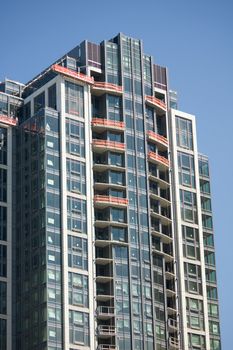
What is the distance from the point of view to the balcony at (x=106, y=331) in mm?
173650

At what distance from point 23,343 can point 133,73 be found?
182ft

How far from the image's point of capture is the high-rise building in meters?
174

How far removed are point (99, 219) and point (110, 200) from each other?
4007 mm

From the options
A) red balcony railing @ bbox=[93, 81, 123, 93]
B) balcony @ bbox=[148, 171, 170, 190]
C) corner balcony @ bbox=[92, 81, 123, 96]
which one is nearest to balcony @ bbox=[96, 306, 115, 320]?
balcony @ bbox=[148, 171, 170, 190]

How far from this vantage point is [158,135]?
647ft

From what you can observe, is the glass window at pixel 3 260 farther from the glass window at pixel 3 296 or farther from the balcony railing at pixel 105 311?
the balcony railing at pixel 105 311

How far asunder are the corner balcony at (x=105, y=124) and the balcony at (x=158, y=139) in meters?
6.82

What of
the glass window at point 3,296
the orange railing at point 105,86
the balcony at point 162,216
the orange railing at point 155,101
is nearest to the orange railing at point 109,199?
the balcony at point 162,216

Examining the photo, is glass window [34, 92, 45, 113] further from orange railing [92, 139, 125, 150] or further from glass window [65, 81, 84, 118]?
orange railing [92, 139, 125, 150]

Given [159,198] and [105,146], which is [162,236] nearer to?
[159,198]

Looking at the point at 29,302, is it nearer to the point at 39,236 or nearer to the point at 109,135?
the point at 39,236

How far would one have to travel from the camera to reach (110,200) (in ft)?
601

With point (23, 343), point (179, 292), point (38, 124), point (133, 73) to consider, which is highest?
point (133, 73)

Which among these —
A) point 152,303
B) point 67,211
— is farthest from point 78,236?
point 152,303
